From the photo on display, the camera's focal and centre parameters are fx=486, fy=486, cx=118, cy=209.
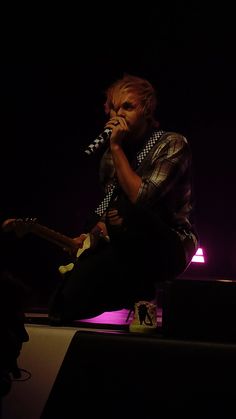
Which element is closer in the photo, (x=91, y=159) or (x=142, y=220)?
(x=142, y=220)

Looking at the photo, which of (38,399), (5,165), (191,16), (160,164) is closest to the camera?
(38,399)

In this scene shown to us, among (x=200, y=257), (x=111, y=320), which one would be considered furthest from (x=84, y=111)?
(x=111, y=320)

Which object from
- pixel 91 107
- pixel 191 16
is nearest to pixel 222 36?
pixel 191 16

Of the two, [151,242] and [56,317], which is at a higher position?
[151,242]

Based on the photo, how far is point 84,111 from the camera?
3047 mm

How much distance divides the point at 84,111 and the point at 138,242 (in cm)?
161

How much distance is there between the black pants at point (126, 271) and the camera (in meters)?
1.63

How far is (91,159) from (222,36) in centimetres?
106

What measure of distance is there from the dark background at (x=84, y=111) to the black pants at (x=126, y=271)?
1.13 metres

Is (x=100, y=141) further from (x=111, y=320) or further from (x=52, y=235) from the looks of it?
(x=111, y=320)

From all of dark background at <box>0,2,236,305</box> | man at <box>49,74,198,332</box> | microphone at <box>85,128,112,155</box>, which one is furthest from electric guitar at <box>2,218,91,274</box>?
dark background at <box>0,2,236,305</box>

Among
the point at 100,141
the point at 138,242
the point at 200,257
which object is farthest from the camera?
the point at 200,257

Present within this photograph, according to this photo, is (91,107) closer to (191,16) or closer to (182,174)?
(191,16)

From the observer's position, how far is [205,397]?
864 millimetres
